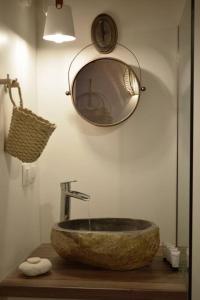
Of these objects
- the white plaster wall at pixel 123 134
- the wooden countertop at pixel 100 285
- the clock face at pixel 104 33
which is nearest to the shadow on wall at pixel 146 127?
the white plaster wall at pixel 123 134

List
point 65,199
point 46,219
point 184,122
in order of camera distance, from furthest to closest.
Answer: point 46,219
point 65,199
point 184,122

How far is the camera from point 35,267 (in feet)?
5.97

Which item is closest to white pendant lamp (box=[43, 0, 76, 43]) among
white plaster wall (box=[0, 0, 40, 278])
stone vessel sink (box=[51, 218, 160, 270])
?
white plaster wall (box=[0, 0, 40, 278])

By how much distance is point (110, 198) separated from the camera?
96.4 inches

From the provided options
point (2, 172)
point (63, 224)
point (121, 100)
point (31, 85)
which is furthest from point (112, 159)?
point (2, 172)

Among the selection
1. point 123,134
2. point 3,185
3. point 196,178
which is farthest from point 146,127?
point 3,185

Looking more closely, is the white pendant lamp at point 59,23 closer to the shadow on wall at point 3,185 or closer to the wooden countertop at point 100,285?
the shadow on wall at point 3,185

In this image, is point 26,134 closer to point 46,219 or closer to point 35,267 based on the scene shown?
point 35,267

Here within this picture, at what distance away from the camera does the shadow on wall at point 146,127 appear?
2.39 metres

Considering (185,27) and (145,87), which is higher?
(185,27)

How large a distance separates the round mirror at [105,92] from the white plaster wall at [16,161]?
12.3 inches

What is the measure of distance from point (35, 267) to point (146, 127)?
111 cm

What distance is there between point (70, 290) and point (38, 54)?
4.90 feet

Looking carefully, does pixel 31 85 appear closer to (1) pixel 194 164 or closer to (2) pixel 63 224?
(2) pixel 63 224
